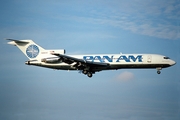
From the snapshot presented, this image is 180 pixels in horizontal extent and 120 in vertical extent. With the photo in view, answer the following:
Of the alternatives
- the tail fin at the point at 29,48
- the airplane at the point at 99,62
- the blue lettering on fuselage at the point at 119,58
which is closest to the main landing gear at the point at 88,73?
the airplane at the point at 99,62

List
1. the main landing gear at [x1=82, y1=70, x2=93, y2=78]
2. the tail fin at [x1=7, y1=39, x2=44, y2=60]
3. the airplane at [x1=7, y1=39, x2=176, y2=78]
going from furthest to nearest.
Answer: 1. the tail fin at [x1=7, y1=39, x2=44, y2=60]
2. the main landing gear at [x1=82, y1=70, x2=93, y2=78]
3. the airplane at [x1=7, y1=39, x2=176, y2=78]

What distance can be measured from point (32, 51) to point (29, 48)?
775mm

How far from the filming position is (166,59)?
51500mm

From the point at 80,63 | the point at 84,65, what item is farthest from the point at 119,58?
the point at 80,63

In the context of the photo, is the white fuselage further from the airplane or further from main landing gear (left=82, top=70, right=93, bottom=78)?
main landing gear (left=82, top=70, right=93, bottom=78)

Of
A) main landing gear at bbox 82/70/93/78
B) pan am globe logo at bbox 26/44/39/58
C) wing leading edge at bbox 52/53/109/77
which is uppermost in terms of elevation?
pan am globe logo at bbox 26/44/39/58

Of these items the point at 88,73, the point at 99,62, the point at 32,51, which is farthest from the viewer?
the point at 32,51

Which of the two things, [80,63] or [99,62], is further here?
[99,62]

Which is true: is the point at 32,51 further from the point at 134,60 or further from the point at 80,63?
the point at 134,60

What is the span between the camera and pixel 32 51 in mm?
54719

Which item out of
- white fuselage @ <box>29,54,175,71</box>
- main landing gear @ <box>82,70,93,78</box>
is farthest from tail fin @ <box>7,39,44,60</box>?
main landing gear @ <box>82,70,93,78</box>

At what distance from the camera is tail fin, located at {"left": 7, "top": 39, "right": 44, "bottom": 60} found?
54381 millimetres

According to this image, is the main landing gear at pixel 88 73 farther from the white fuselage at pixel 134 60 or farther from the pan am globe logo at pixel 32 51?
the pan am globe logo at pixel 32 51

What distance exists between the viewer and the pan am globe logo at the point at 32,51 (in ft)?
178
